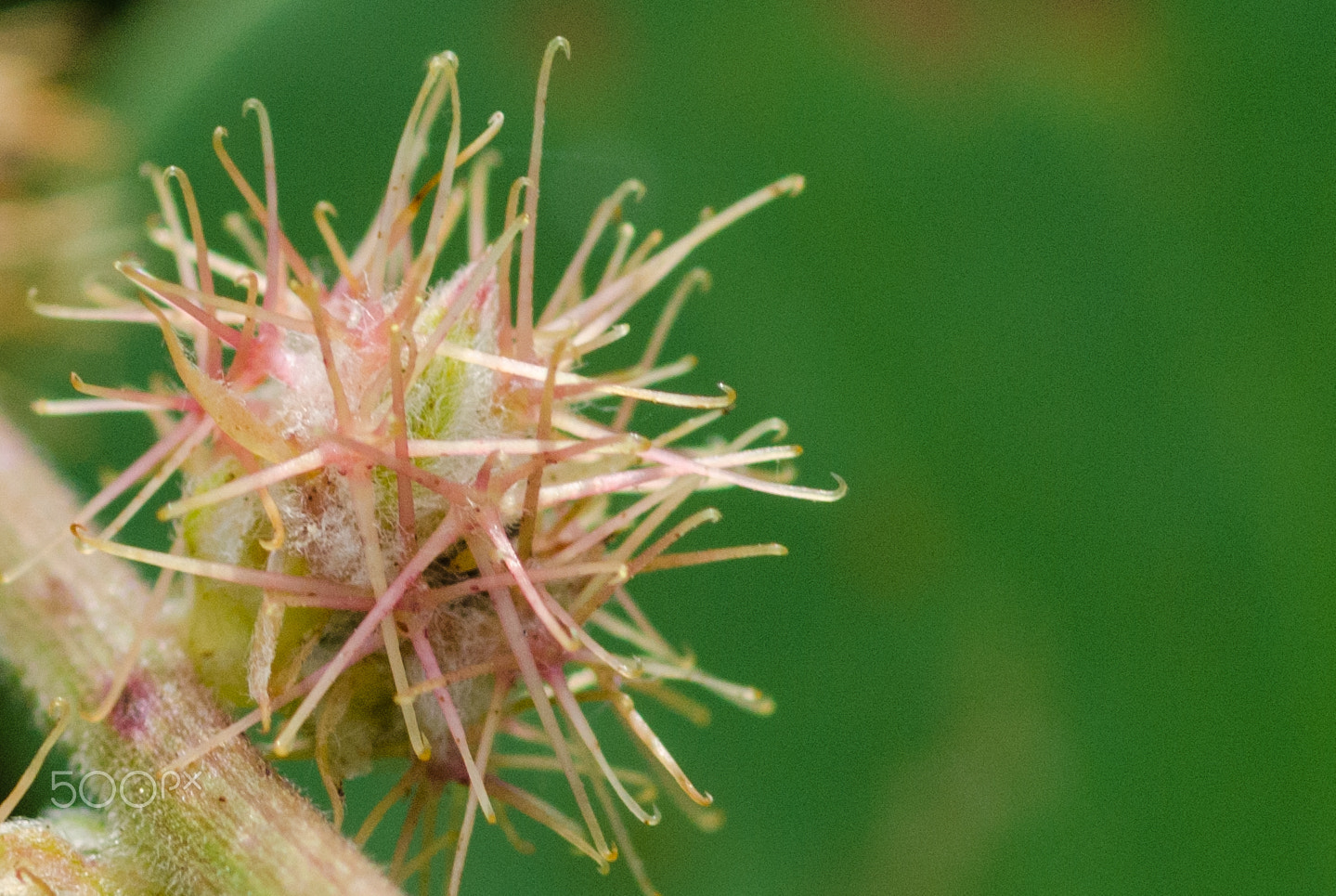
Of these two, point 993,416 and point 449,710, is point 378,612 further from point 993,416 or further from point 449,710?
point 993,416

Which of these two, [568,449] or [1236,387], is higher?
[1236,387]

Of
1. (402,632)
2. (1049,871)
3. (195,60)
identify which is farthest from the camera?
(195,60)

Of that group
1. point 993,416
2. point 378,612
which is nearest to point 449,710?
point 378,612

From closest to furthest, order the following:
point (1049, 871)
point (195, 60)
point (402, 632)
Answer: point (402, 632), point (1049, 871), point (195, 60)

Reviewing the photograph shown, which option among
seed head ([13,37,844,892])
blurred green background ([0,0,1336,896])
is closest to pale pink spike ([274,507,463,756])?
seed head ([13,37,844,892])

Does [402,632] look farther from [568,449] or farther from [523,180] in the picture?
[523,180]

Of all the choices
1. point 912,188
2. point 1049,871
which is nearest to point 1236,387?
point 912,188

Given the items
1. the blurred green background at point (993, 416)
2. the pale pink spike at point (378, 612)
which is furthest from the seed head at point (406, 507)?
the blurred green background at point (993, 416)

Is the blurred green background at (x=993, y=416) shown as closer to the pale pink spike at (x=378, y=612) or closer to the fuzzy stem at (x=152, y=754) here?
the fuzzy stem at (x=152, y=754)
